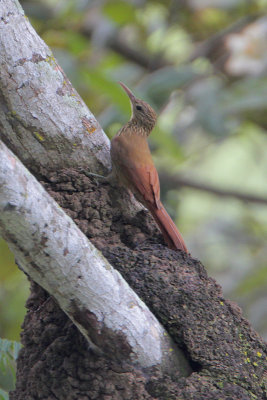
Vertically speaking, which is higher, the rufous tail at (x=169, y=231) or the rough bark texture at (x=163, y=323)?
the rufous tail at (x=169, y=231)

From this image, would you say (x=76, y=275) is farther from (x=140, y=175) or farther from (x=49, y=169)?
(x=140, y=175)

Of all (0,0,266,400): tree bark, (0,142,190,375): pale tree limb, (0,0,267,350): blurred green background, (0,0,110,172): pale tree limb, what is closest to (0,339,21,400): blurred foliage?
(0,0,266,400): tree bark

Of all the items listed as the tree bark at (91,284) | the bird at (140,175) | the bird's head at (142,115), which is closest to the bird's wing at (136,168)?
the bird at (140,175)

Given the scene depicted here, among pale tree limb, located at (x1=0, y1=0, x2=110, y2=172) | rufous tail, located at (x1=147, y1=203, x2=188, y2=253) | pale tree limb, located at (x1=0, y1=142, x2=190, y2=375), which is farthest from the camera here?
rufous tail, located at (x1=147, y1=203, x2=188, y2=253)

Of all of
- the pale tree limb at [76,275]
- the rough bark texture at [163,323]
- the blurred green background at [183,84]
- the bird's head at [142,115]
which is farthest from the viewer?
the blurred green background at [183,84]

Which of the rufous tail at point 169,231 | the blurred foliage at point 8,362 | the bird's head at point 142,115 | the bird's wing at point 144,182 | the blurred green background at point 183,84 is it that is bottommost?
the blurred foliage at point 8,362

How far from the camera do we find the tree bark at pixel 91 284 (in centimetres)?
219

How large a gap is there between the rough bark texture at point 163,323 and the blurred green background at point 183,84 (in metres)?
1.36

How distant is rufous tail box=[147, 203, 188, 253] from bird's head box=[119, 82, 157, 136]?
51.2 inches

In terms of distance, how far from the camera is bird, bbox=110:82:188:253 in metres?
2.69

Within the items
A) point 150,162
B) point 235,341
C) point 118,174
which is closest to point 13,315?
point 150,162

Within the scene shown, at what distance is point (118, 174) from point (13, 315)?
2.46m

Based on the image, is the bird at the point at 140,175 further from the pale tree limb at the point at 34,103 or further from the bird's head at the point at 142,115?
the pale tree limb at the point at 34,103

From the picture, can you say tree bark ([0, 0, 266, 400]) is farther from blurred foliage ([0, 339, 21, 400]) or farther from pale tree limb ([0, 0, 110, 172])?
blurred foliage ([0, 339, 21, 400])
